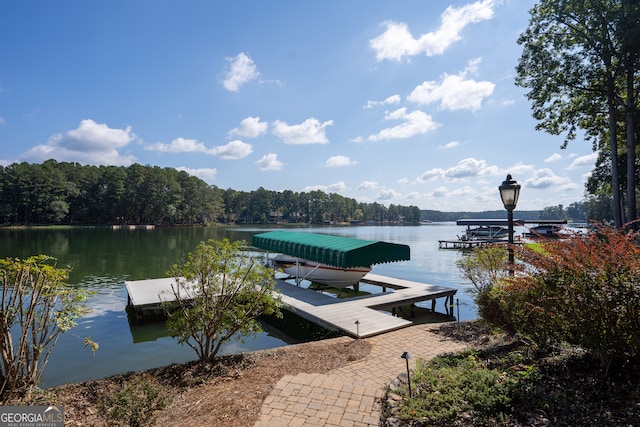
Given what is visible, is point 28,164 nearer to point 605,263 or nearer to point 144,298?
point 144,298

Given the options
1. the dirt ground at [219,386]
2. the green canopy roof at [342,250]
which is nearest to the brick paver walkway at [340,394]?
the dirt ground at [219,386]

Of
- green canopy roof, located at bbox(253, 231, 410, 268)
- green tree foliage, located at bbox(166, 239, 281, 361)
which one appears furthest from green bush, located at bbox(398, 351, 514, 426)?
green canopy roof, located at bbox(253, 231, 410, 268)

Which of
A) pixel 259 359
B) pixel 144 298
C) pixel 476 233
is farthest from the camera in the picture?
pixel 476 233

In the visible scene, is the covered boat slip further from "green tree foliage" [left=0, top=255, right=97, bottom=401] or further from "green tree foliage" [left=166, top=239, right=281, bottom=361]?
"green tree foliage" [left=0, top=255, right=97, bottom=401]

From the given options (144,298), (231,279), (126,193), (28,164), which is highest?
(28,164)

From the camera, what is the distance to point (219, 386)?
20.4ft

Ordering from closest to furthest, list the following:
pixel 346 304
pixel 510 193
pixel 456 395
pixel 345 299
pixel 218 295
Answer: pixel 456 395, pixel 218 295, pixel 510 193, pixel 346 304, pixel 345 299

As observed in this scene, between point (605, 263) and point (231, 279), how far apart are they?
6.78m

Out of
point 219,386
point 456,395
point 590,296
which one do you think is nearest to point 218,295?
point 219,386

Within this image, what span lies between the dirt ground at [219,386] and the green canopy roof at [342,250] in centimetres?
566

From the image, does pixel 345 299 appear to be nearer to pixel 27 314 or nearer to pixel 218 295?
pixel 218 295

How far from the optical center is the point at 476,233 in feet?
194

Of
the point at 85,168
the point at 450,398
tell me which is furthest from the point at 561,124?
the point at 85,168

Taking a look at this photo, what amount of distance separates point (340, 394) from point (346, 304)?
7.61 meters
